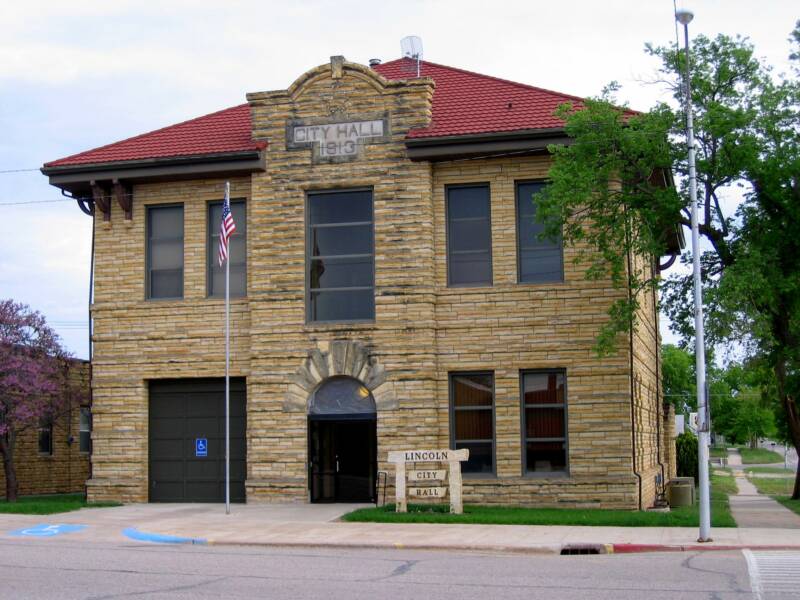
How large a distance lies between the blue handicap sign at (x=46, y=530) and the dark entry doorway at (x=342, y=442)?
5.51m

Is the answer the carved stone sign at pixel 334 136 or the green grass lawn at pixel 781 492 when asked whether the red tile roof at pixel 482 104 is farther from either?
the green grass lawn at pixel 781 492

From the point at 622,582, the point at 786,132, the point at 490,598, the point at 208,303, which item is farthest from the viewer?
the point at 208,303

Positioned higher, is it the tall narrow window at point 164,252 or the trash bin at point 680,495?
the tall narrow window at point 164,252

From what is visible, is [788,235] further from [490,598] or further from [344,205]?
[490,598]

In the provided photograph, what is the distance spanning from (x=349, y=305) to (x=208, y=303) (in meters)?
3.25

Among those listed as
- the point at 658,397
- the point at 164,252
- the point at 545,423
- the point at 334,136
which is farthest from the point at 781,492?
the point at 164,252

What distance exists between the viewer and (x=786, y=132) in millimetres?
19531

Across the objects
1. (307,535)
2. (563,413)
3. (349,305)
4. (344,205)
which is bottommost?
(307,535)

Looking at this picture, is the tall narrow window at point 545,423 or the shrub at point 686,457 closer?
the tall narrow window at point 545,423

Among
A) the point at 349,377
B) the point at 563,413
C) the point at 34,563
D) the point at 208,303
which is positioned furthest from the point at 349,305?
the point at 34,563

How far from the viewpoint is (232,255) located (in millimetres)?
24609

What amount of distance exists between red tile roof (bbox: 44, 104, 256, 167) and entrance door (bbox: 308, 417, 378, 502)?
21.7ft

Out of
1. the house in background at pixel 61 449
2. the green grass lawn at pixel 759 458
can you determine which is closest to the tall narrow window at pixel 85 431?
the house in background at pixel 61 449

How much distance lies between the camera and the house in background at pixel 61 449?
96.2 ft
